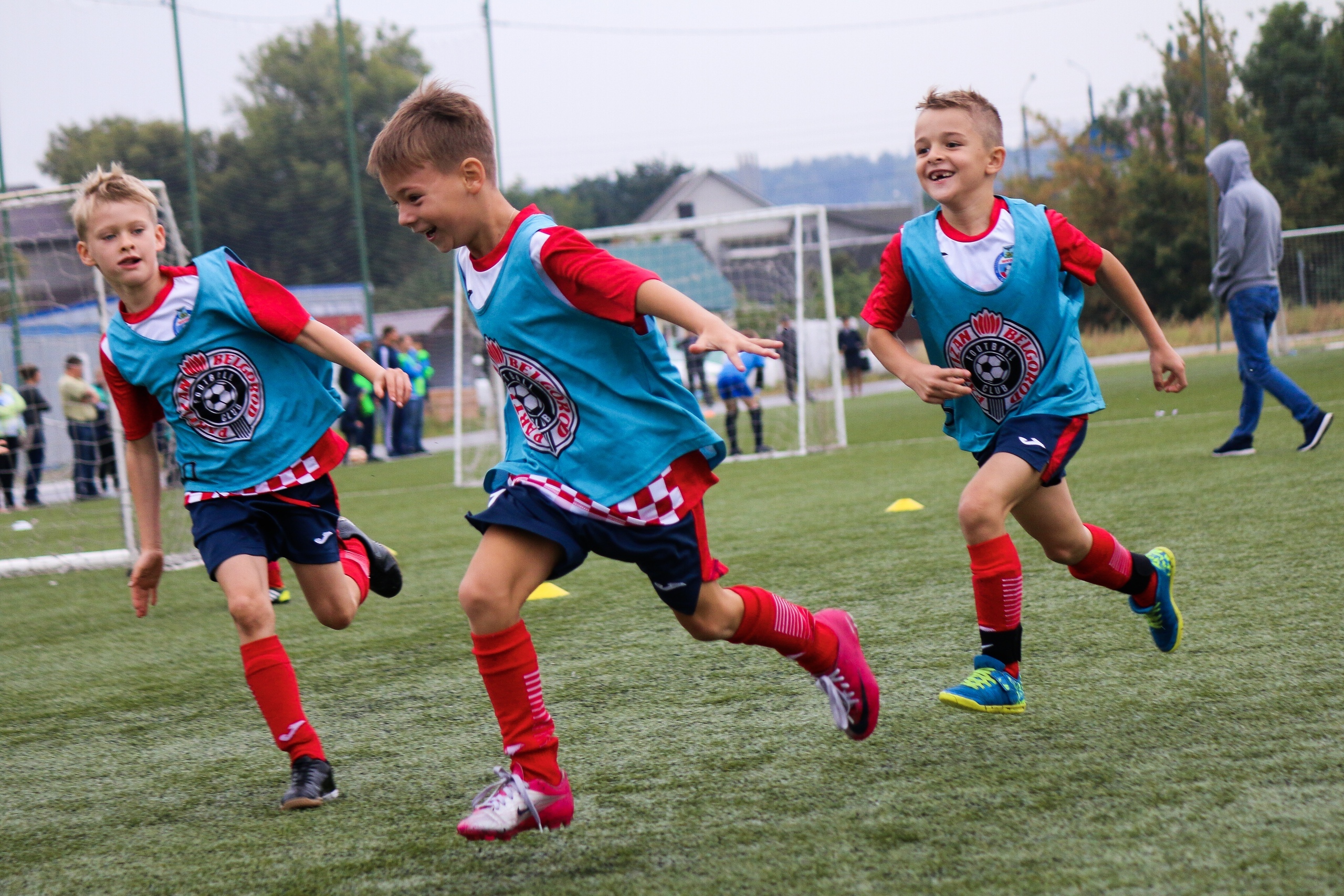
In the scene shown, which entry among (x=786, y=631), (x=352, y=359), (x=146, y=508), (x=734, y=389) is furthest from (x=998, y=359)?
(x=734, y=389)

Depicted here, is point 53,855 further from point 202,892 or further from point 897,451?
point 897,451

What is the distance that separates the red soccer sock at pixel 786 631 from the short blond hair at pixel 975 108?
1475 millimetres

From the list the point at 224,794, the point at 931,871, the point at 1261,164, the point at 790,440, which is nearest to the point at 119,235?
the point at 224,794

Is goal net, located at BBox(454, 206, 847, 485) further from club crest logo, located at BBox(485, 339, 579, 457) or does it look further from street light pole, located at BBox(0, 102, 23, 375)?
club crest logo, located at BBox(485, 339, 579, 457)

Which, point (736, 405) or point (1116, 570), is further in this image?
point (736, 405)

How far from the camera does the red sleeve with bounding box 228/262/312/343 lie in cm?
354

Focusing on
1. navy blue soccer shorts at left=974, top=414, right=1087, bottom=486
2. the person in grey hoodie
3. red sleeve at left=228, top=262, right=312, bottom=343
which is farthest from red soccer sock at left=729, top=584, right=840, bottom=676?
the person in grey hoodie

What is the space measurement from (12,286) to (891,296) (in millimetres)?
10330

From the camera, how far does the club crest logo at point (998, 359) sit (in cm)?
338

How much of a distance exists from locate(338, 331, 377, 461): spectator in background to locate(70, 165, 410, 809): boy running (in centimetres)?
1298

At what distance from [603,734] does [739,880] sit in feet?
3.64

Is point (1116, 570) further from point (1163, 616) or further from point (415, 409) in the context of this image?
point (415, 409)

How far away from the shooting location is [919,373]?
10.3 ft

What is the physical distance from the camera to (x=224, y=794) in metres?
3.15
